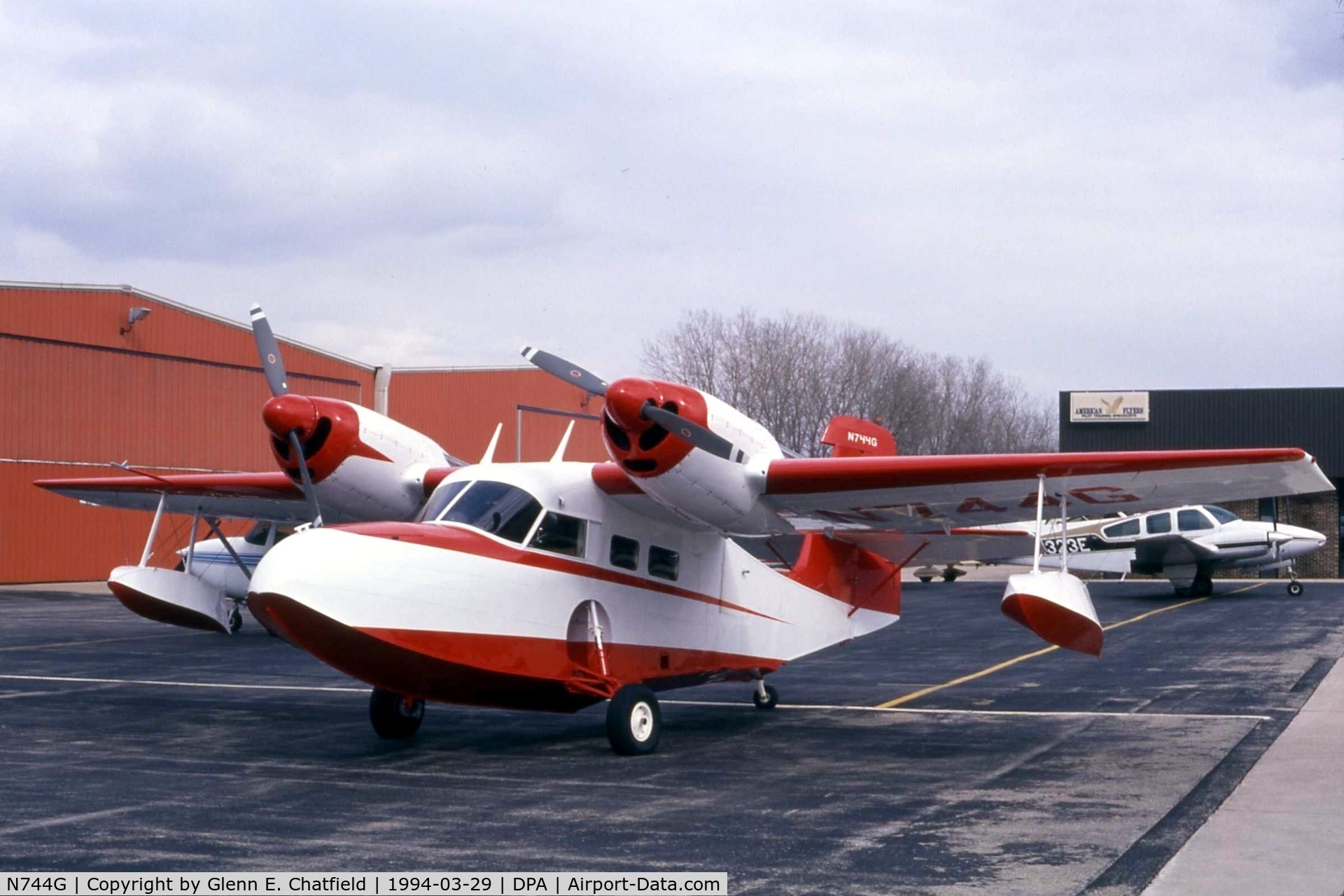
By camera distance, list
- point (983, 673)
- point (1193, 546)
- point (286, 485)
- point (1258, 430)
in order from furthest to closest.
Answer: point (1258, 430)
point (1193, 546)
point (983, 673)
point (286, 485)

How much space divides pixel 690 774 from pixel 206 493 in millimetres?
7900

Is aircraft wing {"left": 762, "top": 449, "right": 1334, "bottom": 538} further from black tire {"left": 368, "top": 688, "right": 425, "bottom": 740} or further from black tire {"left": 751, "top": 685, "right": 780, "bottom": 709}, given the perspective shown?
black tire {"left": 368, "top": 688, "right": 425, "bottom": 740}

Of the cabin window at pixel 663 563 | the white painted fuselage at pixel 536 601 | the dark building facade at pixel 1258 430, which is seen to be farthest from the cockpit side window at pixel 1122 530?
the cabin window at pixel 663 563

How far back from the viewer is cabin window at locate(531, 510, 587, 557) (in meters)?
11.3

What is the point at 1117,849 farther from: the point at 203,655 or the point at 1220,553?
the point at 1220,553

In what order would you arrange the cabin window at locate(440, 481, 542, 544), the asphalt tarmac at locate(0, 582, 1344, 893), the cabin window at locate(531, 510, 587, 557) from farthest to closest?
the cabin window at locate(531, 510, 587, 557) → the cabin window at locate(440, 481, 542, 544) → the asphalt tarmac at locate(0, 582, 1344, 893)

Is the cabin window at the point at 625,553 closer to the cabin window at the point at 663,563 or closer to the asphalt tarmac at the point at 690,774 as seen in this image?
the cabin window at the point at 663,563

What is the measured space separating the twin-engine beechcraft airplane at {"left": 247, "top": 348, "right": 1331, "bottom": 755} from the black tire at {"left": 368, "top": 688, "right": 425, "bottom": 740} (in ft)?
0.07

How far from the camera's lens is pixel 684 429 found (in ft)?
34.9

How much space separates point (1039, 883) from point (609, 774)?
430cm

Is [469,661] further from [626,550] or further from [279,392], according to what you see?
[279,392]

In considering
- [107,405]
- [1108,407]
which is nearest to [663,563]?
[107,405]

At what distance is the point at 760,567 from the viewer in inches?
539

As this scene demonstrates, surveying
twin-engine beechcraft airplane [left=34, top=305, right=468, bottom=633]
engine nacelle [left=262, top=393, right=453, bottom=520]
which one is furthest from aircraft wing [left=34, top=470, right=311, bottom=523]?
engine nacelle [left=262, top=393, right=453, bottom=520]
